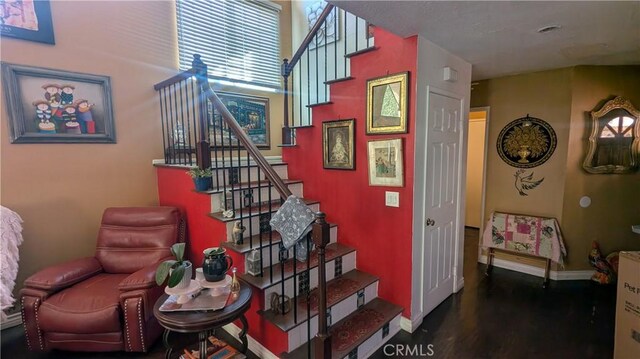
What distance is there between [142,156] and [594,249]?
5.14 metres

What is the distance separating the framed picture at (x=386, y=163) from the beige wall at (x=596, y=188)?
7.82ft

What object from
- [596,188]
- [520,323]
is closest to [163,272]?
[520,323]

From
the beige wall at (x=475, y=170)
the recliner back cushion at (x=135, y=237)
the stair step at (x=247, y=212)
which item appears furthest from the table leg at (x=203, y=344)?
the beige wall at (x=475, y=170)

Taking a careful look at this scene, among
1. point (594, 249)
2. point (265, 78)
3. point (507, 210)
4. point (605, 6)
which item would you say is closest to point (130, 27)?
point (265, 78)

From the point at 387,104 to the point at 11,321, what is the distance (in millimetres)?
3678

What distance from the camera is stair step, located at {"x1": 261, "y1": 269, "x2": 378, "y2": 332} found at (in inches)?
77.7

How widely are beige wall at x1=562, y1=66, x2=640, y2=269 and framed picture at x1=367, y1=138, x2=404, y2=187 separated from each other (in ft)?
7.82

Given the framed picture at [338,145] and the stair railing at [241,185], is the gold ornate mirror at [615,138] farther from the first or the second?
the stair railing at [241,185]

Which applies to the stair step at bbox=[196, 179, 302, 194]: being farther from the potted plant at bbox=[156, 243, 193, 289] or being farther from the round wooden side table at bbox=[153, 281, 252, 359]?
the round wooden side table at bbox=[153, 281, 252, 359]

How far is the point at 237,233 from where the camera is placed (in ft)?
7.27

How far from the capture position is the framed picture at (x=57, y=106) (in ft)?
7.63

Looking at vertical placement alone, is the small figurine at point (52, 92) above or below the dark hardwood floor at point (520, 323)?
above

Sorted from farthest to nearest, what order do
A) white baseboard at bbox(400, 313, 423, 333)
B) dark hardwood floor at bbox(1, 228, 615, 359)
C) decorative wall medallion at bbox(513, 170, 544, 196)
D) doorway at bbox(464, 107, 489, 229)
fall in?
1. doorway at bbox(464, 107, 489, 229)
2. decorative wall medallion at bbox(513, 170, 544, 196)
3. white baseboard at bbox(400, 313, 423, 333)
4. dark hardwood floor at bbox(1, 228, 615, 359)

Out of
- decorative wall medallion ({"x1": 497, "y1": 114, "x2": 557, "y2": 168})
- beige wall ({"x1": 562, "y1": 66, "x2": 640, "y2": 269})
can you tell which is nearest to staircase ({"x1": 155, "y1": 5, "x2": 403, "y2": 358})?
decorative wall medallion ({"x1": 497, "y1": 114, "x2": 557, "y2": 168})
